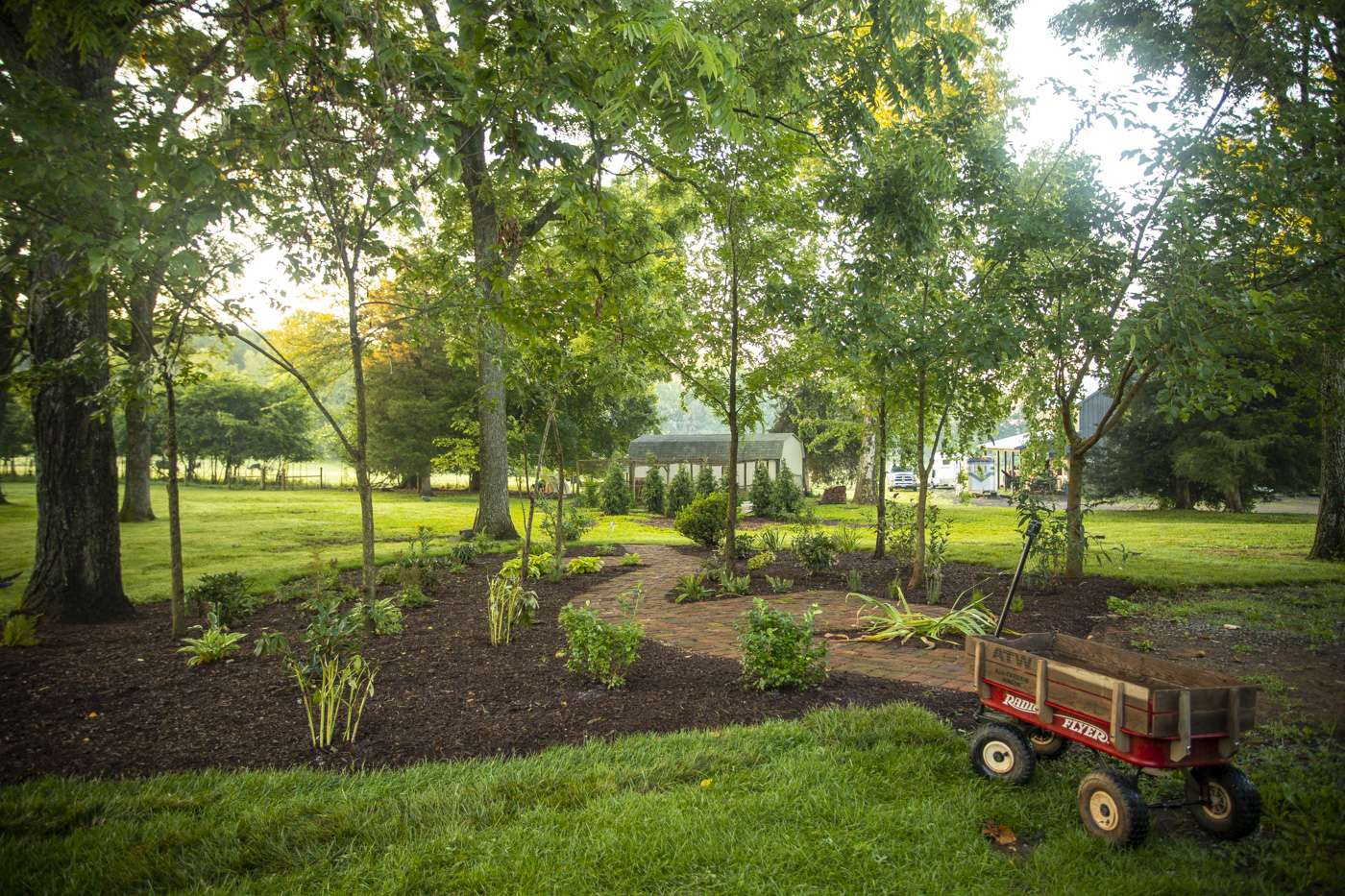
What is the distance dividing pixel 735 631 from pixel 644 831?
12.5 ft

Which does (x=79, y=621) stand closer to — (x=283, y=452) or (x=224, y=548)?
(x=224, y=548)

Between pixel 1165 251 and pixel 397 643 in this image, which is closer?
pixel 397 643

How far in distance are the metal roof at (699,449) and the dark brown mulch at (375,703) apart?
26950 mm

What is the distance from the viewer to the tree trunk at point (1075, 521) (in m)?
8.83

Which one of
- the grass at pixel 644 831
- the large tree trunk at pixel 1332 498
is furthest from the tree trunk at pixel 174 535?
the large tree trunk at pixel 1332 498

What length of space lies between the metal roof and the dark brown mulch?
88.4 ft

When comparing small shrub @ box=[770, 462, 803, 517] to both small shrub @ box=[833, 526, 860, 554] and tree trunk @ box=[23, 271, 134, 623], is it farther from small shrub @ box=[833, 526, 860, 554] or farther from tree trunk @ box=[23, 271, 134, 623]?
tree trunk @ box=[23, 271, 134, 623]

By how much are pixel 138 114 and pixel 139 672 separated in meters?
4.20

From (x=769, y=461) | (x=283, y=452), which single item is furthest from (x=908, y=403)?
(x=283, y=452)

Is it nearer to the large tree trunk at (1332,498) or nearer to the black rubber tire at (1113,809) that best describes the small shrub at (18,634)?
the black rubber tire at (1113,809)

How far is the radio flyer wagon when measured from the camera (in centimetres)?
285

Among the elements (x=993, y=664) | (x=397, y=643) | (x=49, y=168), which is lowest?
(x=397, y=643)

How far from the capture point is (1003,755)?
355 centimetres

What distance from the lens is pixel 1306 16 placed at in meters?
6.33
